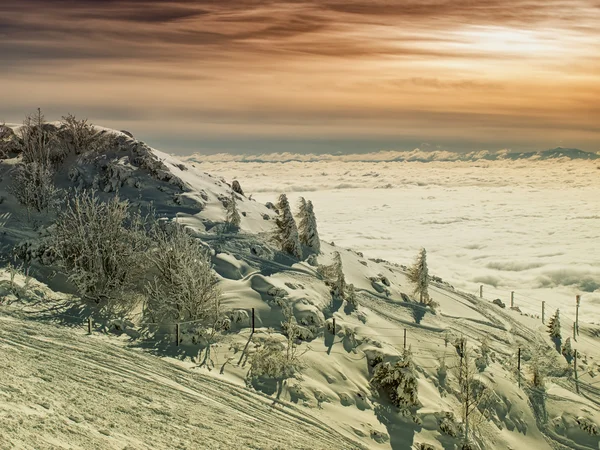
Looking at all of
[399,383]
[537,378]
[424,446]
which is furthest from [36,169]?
[537,378]

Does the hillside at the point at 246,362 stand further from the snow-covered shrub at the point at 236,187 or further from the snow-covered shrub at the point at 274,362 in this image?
the snow-covered shrub at the point at 236,187

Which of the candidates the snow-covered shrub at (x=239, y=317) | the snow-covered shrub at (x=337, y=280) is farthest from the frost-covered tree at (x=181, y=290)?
the snow-covered shrub at (x=337, y=280)

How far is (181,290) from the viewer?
81.1 ft

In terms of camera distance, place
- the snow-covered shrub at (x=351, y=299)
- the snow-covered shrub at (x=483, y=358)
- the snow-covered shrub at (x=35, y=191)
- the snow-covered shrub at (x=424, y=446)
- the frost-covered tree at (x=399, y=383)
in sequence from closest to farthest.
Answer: the snow-covered shrub at (x=424, y=446), the frost-covered tree at (x=399, y=383), the snow-covered shrub at (x=483, y=358), the snow-covered shrub at (x=351, y=299), the snow-covered shrub at (x=35, y=191)

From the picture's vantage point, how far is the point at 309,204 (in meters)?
45.4

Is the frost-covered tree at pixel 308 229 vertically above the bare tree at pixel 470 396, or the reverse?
the frost-covered tree at pixel 308 229

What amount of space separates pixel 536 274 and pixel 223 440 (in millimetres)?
170014

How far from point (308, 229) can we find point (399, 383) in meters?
24.1

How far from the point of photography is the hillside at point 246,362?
14.6 m

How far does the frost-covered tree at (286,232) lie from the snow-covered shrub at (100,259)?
15271mm

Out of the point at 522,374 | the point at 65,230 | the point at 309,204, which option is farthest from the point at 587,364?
the point at 65,230

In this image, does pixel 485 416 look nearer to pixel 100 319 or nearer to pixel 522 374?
pixel 522 374

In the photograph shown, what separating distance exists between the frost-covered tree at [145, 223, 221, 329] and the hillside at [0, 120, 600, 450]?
121 cm

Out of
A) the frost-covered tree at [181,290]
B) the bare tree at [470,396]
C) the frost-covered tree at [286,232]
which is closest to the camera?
the bare tree at [470,396]
